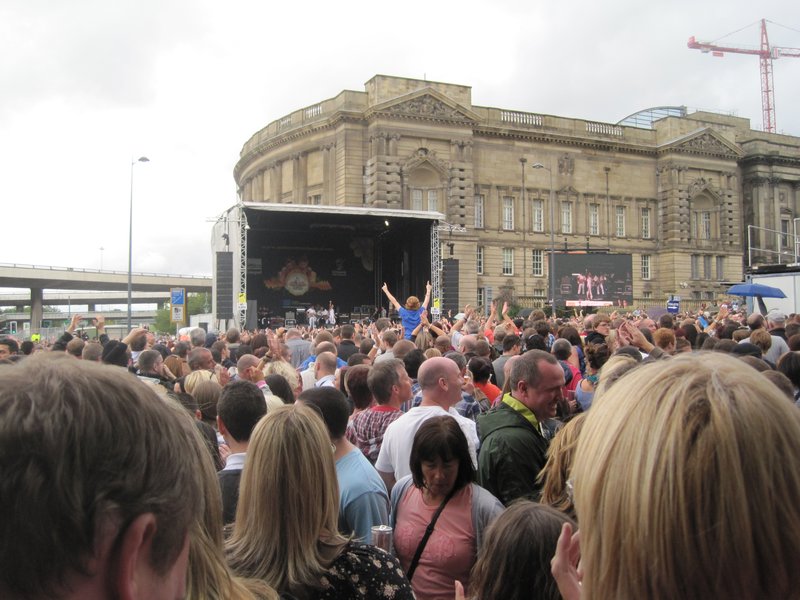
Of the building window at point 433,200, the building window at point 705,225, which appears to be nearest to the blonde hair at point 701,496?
the building window at point 433,200

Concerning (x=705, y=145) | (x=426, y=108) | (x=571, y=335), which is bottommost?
(x=571, y=335)

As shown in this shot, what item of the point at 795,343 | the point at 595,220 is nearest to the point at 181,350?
the point at 795,343

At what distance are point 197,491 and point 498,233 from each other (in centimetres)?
4775

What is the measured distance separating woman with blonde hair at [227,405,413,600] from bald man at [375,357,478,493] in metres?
1.87

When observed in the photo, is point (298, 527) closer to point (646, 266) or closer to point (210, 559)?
point (210, 559)

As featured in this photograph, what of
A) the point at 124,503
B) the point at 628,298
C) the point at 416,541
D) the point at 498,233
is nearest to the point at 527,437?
the point at 416,541

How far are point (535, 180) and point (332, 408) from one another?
4683cm

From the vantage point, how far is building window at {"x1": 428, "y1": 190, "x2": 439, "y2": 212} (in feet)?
144

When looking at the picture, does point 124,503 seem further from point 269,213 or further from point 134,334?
point 269,213

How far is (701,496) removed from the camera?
124 cm

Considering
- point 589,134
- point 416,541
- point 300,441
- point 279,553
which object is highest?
point 589,134

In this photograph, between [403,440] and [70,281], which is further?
[70,281]

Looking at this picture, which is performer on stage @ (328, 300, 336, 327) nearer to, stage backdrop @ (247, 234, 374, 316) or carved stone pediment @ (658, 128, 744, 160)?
stage backdrop @ (247, 234, 374, 316)

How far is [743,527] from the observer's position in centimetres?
122
